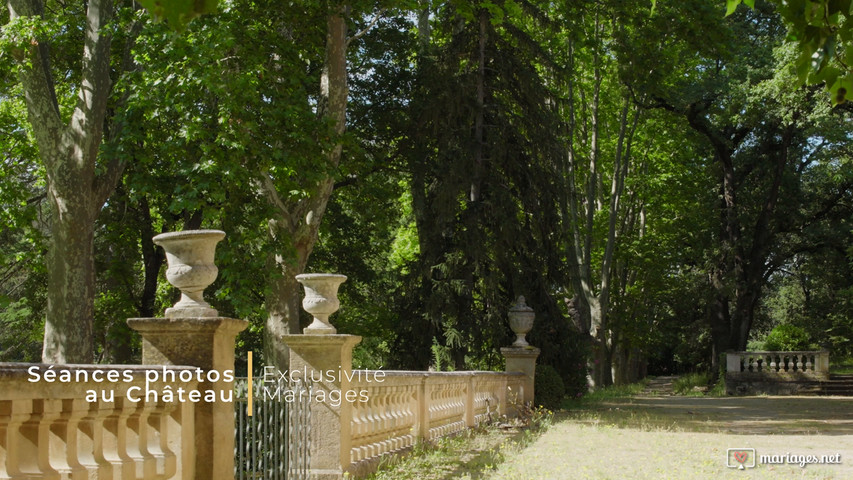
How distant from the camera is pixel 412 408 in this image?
11703 mm

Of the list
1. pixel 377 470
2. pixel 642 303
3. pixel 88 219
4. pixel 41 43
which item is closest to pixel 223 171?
pixel 88 219

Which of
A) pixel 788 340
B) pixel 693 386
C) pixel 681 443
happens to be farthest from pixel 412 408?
pixel 693 386

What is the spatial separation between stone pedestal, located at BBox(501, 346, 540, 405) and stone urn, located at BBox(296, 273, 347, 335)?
1080 centimetres

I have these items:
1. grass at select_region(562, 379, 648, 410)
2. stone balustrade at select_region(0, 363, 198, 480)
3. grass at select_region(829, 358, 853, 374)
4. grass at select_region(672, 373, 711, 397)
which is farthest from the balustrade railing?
stone balustrade at select_region(0, 363, 198, 480)

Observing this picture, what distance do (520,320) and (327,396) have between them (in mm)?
11299

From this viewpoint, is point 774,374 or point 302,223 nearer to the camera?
point 302,223

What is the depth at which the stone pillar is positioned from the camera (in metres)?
8.71

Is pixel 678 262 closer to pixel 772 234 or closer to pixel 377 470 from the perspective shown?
pixel 772 234

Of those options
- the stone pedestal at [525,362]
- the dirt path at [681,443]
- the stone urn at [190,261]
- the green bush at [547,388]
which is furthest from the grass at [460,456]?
the green bush at [547,388]

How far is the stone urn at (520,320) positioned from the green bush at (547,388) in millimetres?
1357

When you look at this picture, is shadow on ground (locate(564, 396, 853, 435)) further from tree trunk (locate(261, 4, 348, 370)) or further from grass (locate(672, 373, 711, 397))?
grass (locate(672, 373, 711, 397))

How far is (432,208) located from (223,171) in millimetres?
7705

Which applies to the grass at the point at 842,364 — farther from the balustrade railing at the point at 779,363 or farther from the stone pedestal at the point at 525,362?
the stone pedestal at the point at 525,362

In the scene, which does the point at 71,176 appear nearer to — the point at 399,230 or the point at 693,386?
the point at 399,230
